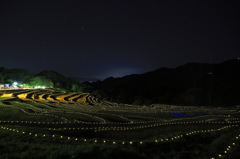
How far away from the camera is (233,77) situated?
1481 inches

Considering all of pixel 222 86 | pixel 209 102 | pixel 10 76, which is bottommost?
pixel 209 102

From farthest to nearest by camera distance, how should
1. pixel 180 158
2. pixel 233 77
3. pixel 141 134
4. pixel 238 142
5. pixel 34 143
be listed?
pixel 233 77 < pixel 141 134 < pixel 238 142 < pixel 34 143 < pixel 180 158

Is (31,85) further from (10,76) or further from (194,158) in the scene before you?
(194,158)

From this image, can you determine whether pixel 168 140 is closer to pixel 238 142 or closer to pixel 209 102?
pixel 238 142

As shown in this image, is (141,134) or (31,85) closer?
(141,134)

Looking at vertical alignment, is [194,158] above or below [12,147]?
below

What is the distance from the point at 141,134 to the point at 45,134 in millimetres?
4080

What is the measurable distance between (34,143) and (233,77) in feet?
148

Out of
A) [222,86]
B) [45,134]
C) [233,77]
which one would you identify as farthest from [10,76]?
[233,77]

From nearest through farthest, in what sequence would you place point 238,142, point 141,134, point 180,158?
point 180,158 < point 238,142 < point 141,134

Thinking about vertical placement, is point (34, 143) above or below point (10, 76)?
below

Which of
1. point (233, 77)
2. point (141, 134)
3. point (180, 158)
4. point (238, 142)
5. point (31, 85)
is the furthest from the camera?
point (31, 85)

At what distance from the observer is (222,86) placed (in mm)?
34250

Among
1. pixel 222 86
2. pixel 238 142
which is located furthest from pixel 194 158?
pixel 222 86
